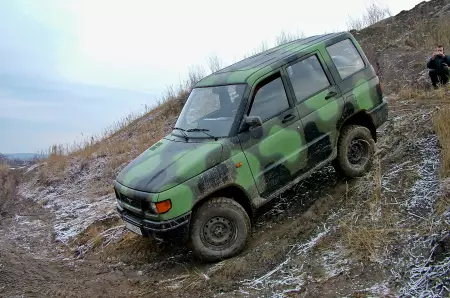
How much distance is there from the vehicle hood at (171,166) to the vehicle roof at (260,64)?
944mm

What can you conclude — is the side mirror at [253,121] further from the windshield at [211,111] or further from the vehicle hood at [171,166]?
the vehicle hood at [171,166]

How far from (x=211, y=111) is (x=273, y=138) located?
0.85 m

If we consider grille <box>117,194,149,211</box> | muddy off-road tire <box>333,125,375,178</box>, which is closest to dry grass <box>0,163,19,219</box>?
grille <box>117,194,149,211</box>

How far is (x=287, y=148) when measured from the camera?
5320 mm

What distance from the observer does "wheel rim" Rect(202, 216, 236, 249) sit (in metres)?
4.90

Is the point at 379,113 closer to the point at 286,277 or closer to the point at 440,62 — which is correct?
the point at 286,277

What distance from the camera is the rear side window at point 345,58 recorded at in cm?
593

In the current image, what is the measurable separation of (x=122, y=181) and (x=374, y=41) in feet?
43.9

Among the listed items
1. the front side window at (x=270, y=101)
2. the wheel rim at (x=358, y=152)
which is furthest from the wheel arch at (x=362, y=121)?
the front side window at (x=270, y=101)

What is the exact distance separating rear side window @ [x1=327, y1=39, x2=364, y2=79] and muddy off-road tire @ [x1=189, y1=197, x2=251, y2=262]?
245 centimetres

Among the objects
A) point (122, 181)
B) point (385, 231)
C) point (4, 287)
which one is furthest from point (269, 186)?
point (4, 287)

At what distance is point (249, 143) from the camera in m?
5.05

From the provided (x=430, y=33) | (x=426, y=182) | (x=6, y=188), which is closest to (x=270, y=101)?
(x=426, y=182)

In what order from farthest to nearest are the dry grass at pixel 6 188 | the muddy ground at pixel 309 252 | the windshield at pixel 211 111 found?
1. the dry grass at pixel 6 188
2. the windshield at pixel 211 111
3. the muddy ground at pixel 309 252
